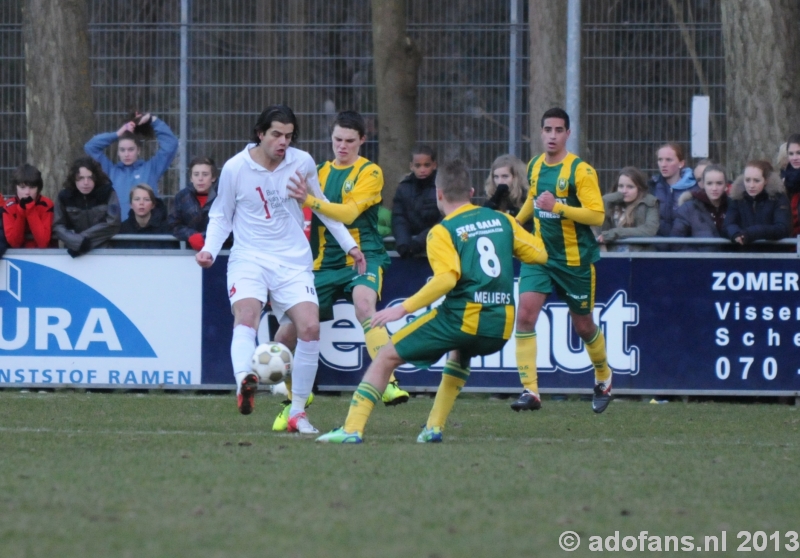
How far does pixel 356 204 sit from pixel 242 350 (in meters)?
1.87

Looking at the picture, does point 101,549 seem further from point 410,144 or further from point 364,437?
point 410,144

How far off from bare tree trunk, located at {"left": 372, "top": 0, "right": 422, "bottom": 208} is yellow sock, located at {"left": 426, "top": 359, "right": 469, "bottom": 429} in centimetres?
670

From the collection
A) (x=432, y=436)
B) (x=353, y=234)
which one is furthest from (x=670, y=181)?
(x=432, y=436)

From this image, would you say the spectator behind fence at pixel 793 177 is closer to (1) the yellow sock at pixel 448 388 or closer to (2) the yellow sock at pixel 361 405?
(1) the yellow sock at pixel 448 388

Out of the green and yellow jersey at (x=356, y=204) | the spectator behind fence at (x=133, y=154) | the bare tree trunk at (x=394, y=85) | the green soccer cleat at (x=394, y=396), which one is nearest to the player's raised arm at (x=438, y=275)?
the green soccer cleat at (x=394, y=396)

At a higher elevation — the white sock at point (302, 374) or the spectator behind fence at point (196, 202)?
the spectator behind fence at point (196, 202)

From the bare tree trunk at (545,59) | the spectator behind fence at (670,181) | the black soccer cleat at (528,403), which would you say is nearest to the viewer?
the black soccer cleat at (528,403)

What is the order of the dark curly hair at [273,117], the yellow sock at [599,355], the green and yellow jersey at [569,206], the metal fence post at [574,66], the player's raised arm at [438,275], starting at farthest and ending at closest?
the metal fence post at [574,66] → the yellow sock at [599,355] → the green and yellow jersey at [569,206] → the dark curly hair at [273,117] → the player's raised arm at [438,275]

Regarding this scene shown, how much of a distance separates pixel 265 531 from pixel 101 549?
636 millimetres

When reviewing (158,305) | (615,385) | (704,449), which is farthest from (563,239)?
(158,305)

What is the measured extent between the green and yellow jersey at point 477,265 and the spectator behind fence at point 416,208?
11.9 ft

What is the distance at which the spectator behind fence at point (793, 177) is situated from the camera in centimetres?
1138

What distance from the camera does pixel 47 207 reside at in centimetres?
1189

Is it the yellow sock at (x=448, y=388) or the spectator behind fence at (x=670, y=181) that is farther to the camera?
the spectator behind fence at (x=670, y=181)
